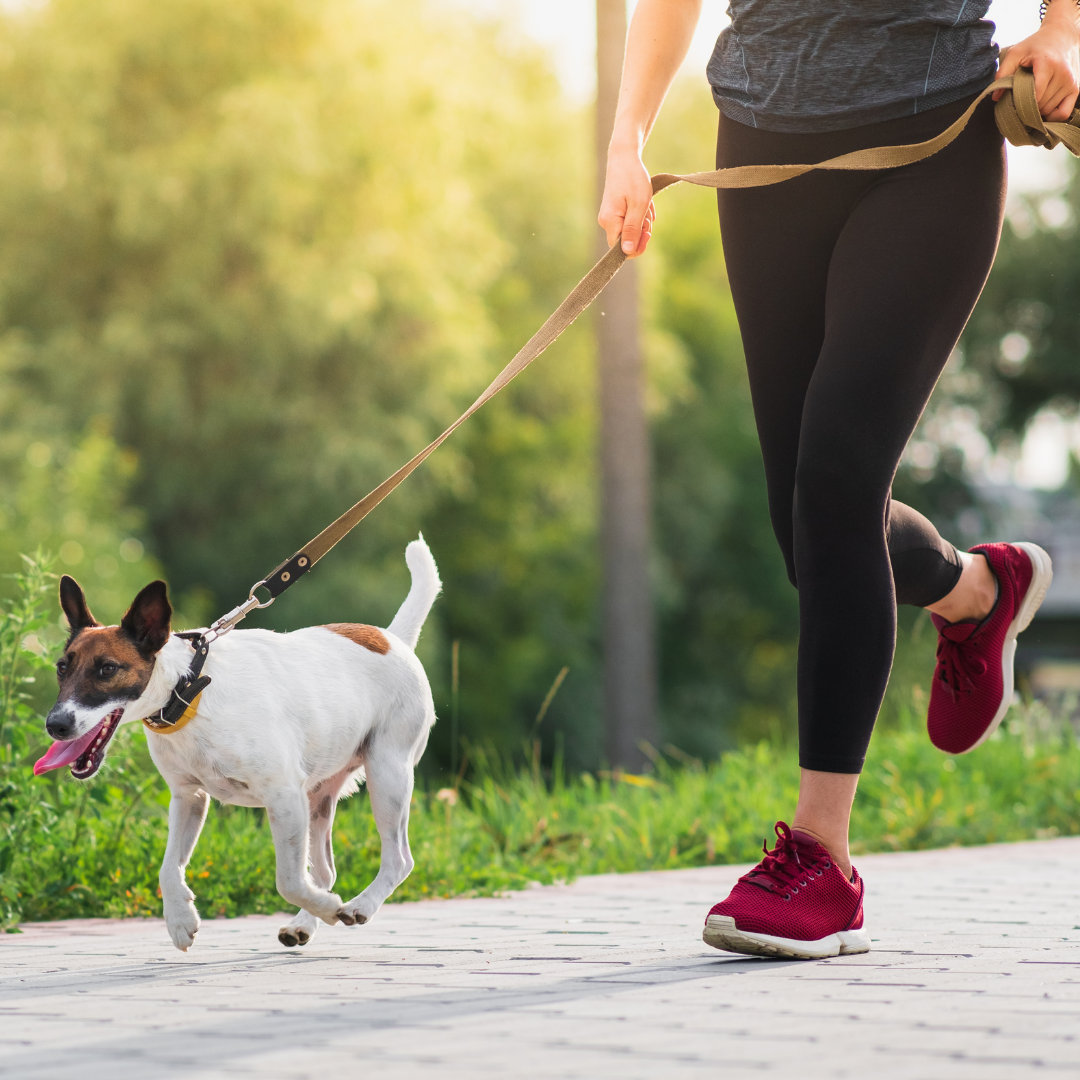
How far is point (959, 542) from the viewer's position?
25.8 metres

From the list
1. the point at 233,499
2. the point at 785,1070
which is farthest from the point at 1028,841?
the point at 233,499

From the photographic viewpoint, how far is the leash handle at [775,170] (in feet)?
9.61

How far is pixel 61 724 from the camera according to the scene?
9.70 feet

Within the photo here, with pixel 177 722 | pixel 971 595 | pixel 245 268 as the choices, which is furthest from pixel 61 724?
pixel 245 268

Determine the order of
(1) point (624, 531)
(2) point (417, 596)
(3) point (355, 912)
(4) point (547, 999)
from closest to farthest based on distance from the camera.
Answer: (4) point (547, 999) → (3) point (355, 912) → (2) point (417, 596) → (1) point (624, 531)

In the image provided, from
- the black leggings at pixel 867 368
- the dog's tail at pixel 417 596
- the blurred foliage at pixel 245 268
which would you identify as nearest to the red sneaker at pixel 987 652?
the black leggings at pixel 867 368

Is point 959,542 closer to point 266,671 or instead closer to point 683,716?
point 683,716

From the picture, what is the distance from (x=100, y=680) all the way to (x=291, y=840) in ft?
1.61

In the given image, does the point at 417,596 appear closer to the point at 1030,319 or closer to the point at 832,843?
the point at 832,843

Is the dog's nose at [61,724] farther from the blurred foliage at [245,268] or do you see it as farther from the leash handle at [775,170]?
the blurred foliage at [245,268]

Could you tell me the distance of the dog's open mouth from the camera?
3002mm

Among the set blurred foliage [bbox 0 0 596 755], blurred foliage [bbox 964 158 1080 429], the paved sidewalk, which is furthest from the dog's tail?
blurred foliage [bbox 964 158 1080 429]

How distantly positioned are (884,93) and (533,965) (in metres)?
1.80

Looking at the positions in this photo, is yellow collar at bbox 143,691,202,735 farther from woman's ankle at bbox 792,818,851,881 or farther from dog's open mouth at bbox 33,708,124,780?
woman's ankle at bbox 792,818,851,881
